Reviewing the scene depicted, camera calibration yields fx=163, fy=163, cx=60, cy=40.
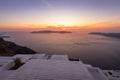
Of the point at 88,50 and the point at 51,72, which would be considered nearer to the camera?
the point at 51,72

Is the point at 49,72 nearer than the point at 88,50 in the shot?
Yes

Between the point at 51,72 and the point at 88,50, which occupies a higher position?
the point at 51,72

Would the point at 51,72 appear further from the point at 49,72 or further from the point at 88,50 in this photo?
the point at 88,50

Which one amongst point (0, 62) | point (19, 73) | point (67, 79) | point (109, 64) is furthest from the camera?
point (109, 64)

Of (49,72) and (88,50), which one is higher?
(49,72)

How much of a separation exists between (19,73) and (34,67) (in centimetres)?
140

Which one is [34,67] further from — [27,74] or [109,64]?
[109,64]

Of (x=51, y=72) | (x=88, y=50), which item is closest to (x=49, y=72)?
(x=51, y=72)

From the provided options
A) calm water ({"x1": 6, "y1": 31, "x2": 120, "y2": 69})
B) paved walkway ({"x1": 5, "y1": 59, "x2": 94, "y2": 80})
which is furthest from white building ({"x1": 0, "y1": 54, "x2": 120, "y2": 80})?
calm water ({"x1": 6, "y1": 31, "x2": 120, "y2": 69})

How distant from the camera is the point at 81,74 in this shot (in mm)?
9812

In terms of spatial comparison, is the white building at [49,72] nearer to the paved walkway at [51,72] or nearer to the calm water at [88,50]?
the paved walkway at [51,72]

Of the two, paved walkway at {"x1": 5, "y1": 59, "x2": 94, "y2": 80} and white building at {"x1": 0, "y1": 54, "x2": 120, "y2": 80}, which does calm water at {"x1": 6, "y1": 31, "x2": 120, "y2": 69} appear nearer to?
white building at {"x1": 0, "y1": 54, "x2": 120, "y2": 80}

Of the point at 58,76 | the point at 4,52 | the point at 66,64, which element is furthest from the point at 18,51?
the point at 58,76

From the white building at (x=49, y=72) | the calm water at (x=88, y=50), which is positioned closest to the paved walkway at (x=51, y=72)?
the white building at (x=49, y=72)
